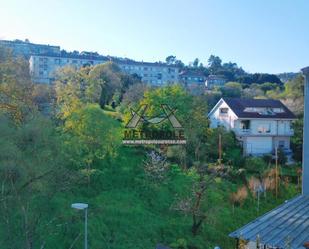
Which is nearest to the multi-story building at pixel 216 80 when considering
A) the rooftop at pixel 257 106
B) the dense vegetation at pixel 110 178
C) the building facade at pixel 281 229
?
the rooftop at pixel 257 106

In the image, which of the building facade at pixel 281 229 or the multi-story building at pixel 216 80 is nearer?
the building facade at pixel 281 229

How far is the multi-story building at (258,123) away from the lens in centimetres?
2395

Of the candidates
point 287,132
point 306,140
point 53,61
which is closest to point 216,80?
point 53,61

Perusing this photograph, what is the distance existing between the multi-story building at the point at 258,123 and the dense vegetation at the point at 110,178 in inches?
96.2

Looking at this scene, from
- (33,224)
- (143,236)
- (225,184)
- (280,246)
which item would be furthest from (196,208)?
(280,246)

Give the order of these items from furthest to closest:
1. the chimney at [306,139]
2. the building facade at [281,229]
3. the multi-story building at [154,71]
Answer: the multi-story building at [154,71], the chimney at [306,139], the building facade at [281,229]

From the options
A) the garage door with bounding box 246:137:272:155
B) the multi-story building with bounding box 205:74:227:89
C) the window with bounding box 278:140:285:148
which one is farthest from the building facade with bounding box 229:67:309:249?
the multi-story building with bounding box 205:74:227:89

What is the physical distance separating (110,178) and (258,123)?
39.5 ft

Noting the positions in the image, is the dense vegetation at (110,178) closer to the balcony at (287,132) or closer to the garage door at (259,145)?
the garage door at (259,145)

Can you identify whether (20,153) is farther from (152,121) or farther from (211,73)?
(211,73)

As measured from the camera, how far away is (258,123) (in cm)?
2464

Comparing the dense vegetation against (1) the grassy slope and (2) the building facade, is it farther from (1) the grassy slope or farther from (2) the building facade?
(2) the building facade

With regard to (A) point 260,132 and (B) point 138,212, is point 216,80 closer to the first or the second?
(A) point 260,132

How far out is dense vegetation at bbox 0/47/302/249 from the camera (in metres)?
11.2
